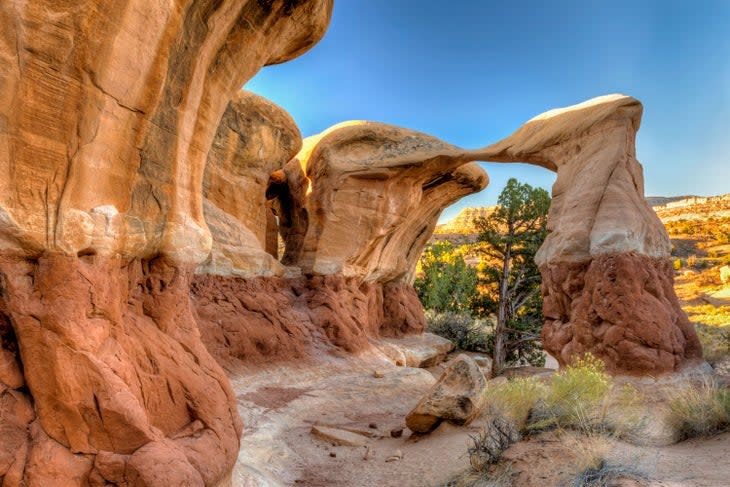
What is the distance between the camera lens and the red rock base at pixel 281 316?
10102 millimetres

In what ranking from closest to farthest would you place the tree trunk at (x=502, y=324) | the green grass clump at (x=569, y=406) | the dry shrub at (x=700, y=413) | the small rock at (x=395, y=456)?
the green grass clump at (x=569, y=406) → the dry shrub at (x=700, y=413) → the small rock at (x=395, y=456) → the tree trunk at (x=502, y=324)

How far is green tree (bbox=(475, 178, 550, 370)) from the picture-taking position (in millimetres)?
16984

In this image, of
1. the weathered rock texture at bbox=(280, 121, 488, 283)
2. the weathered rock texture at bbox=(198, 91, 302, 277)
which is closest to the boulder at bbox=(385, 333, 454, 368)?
the weathered rock texture at bbox=(280, 121, 488, 283)

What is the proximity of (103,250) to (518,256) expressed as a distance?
1627 cm

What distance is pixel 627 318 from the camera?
8070 millimetres

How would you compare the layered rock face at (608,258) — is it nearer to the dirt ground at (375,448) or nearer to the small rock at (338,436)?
the dirt ground at (375,448)

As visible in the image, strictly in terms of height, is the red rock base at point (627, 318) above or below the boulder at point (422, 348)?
above

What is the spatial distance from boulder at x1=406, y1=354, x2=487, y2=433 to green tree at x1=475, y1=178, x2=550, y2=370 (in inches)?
394

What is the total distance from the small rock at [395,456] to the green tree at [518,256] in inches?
430

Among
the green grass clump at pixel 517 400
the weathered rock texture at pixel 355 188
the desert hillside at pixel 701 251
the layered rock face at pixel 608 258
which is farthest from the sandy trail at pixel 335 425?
the desert hillside at pixel 701 251

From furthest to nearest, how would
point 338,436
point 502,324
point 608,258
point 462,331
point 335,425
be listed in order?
point 462,331 → point 502,324 → point 608,258 → point 335,425 → point 338,436

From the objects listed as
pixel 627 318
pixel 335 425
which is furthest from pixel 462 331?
pixel 335 425

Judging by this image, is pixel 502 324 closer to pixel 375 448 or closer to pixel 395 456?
pixel 375 448

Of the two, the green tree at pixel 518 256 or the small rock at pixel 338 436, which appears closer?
the small rock at pixel 338 436
